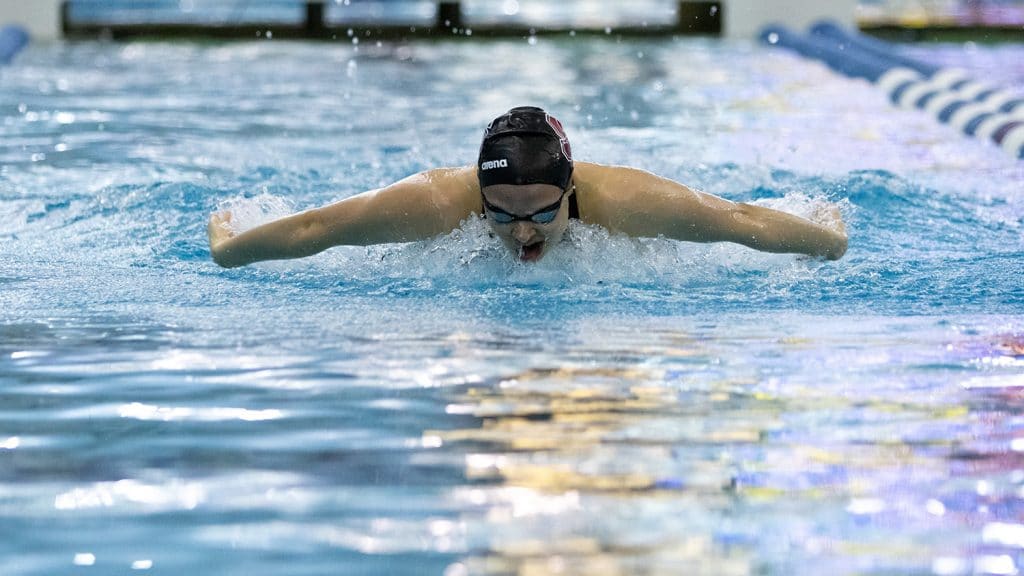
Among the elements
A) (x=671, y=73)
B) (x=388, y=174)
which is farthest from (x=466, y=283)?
(x=671, y=73)

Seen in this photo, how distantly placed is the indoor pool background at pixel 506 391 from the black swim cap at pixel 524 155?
0.24 metres

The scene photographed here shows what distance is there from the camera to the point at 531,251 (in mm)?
3457

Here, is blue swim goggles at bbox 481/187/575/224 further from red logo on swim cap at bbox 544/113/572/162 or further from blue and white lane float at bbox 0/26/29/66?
blue and white lane float at bbox 0/26/29/66

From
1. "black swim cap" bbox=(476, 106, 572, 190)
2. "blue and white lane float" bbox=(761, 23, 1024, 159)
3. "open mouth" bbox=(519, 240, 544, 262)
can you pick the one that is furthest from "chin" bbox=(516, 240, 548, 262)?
"blue and white lane float" bbox=(761, 23, 1024, 159)

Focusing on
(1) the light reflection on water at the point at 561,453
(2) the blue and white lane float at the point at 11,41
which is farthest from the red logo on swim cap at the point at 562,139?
(2) the blue and white lane float at the point at 11,41

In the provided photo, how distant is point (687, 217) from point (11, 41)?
9.05 metres

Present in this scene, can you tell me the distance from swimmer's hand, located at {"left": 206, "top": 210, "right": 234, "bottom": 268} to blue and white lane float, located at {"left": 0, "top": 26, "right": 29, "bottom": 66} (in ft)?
22.8

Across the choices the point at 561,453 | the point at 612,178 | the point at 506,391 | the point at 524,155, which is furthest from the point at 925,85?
the point at 561,453

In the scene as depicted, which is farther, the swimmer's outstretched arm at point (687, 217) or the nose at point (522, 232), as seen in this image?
the swimmer's outstretched arm at point (687, 217)

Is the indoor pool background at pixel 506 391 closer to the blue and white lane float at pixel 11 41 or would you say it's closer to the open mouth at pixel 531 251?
the open mouth at pixel 531 251

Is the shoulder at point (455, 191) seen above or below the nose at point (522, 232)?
above

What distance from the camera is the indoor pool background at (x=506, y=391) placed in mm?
1963

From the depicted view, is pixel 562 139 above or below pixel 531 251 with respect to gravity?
above

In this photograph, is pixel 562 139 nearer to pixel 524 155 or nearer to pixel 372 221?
pixel 524 155
